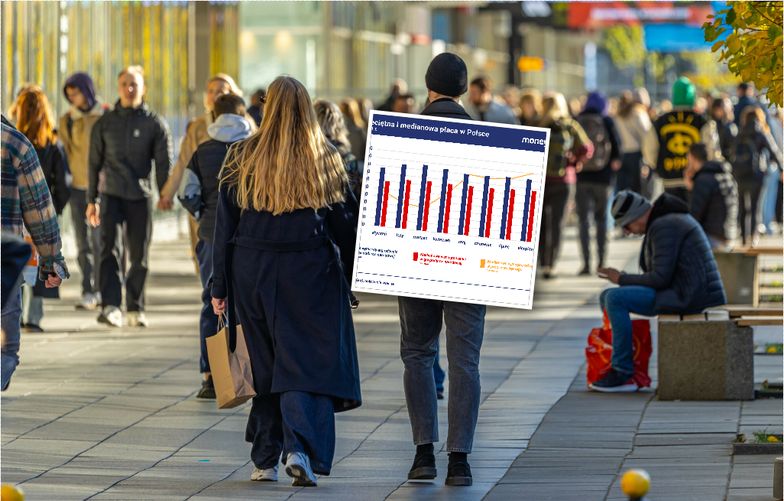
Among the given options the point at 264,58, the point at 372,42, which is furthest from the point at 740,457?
the point at 372,42

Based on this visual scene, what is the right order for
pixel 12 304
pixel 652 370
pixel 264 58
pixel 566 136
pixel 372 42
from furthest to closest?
1. pixel 372 42
2. pixel 264 58
3. pixel 566 136
4. pixel 652 370
5. pixel 12 304

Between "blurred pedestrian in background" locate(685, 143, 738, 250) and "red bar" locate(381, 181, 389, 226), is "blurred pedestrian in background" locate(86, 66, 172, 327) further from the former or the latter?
"red bar" locate(381, 181, 389, 226)

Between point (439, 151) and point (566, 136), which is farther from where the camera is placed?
point (566, 136)

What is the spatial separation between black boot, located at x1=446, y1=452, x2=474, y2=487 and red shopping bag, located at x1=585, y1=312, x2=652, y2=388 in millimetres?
3383

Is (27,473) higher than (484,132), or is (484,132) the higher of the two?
(484,132)

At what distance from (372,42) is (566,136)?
2535cm

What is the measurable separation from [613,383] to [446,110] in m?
3.62

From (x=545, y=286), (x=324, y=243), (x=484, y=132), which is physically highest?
(x=484, y=132)

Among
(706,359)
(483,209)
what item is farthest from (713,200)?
(483,209)

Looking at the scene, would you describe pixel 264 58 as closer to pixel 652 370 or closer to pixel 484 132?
pixel 652 370

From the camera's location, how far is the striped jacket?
7.97m

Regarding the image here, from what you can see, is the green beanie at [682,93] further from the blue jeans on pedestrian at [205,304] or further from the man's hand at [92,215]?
the blue jeans on pedestrian at [205,304]

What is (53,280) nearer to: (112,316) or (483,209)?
(483,209)

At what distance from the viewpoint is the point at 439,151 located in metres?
8.16
